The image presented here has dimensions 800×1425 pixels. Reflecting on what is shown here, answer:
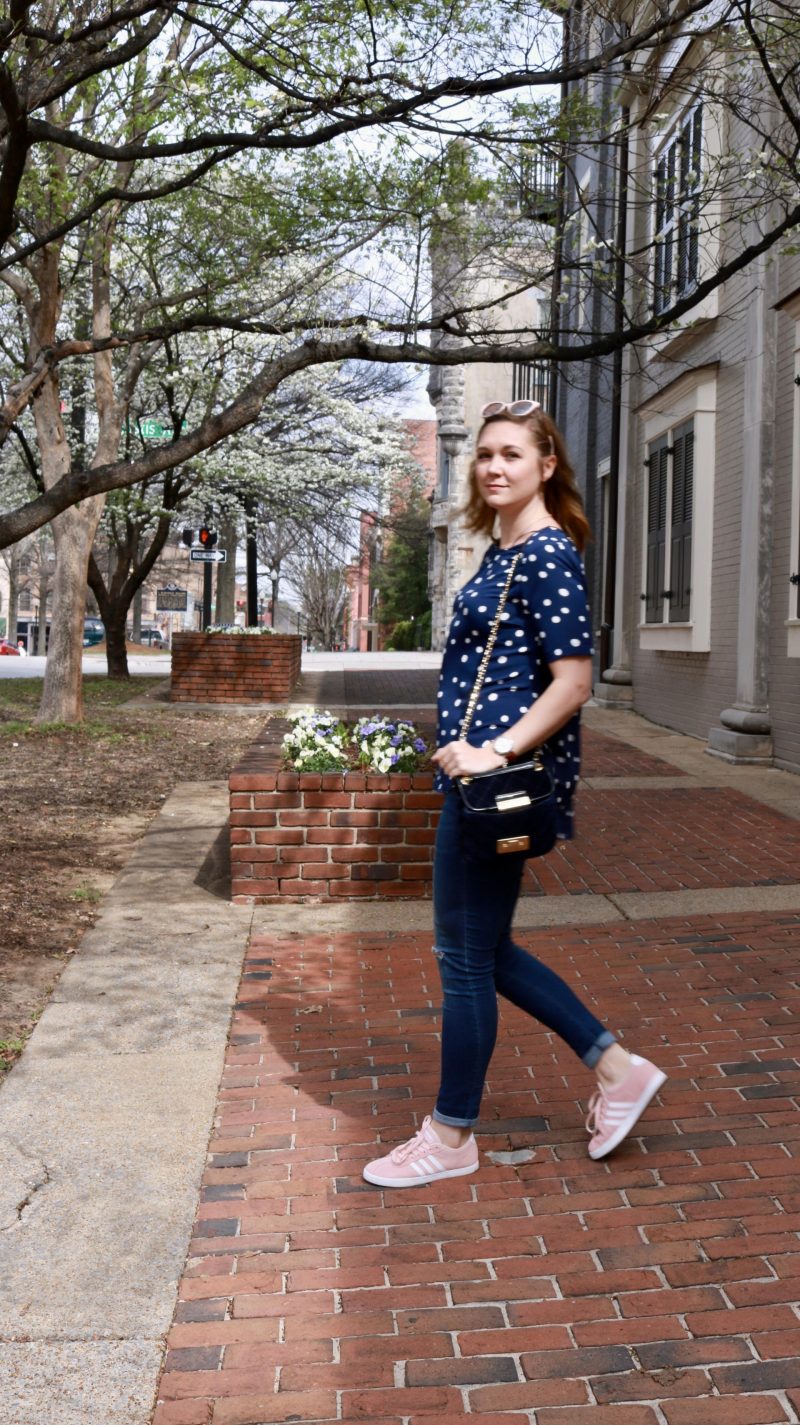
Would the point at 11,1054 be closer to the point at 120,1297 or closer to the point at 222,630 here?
the point at 120,1297

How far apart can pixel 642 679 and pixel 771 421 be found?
5.06 m

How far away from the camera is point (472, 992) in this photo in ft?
11.3

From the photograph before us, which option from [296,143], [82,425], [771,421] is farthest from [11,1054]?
[82,425]

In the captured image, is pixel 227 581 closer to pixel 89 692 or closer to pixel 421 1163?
pixel 89 692

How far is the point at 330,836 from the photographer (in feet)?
22.0

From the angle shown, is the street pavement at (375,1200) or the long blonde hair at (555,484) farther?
the long blonde hair at (555,484)

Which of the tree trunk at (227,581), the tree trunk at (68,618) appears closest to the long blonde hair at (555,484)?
the tree trunk at (68,618)

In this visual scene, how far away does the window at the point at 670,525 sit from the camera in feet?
44.4

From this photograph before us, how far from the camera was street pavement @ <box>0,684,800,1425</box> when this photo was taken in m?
2.66

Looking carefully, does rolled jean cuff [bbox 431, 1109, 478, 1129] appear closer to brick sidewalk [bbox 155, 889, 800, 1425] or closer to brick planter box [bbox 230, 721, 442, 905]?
brick sidewalk [bbox 155, 889, 800, 1425]

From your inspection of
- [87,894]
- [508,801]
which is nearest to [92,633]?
[87,894]

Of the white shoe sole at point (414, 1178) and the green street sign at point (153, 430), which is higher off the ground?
the green street sign at point (153, 430)

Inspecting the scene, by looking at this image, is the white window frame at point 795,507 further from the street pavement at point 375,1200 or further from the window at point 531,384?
the window at point 531,384

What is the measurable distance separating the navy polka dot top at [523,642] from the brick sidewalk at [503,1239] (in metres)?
0.96
